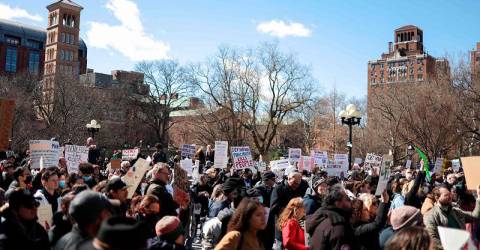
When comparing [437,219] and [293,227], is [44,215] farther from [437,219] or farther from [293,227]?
[437,219]

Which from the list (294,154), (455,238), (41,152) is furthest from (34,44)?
(455,238)

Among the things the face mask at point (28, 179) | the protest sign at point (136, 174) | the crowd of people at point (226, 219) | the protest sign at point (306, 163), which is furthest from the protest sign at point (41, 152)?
the protest sign at point (306, 163)

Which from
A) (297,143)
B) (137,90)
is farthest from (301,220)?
(137,90)

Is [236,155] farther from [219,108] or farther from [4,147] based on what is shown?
[219,108]

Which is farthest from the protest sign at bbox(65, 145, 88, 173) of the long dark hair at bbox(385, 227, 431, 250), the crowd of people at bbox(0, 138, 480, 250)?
the long dark hair at bbox(385, 227, 431, 250)

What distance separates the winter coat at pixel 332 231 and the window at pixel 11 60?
10885 centimetres

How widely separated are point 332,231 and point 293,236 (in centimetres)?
93

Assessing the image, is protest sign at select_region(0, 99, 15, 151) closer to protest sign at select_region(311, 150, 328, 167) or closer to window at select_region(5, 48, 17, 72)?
protest sign at select_region(311, 150, 328, 167)

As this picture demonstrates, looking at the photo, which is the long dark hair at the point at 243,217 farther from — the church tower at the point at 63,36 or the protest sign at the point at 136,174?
the church tower at the point at 63,36

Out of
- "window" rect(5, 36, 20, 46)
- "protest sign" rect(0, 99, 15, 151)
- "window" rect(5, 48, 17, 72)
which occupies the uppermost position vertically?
"window" rect(5, 36, 20, 46)

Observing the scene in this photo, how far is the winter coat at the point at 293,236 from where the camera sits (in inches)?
242

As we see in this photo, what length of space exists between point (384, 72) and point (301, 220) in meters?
130

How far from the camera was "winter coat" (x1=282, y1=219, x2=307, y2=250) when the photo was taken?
6.14 metres

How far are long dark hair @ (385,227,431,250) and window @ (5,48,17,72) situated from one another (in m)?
110
